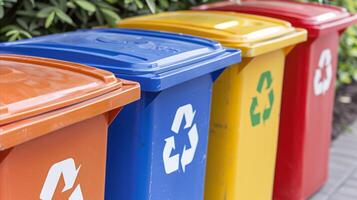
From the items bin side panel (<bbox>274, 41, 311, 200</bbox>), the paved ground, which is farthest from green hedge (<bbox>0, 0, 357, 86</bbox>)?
the paved ground

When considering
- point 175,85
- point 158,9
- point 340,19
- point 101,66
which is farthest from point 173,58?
point 340,19

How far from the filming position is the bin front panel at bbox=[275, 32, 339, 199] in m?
4.24

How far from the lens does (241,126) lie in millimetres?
3525

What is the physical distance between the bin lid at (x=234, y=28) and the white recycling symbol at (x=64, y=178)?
133 cm

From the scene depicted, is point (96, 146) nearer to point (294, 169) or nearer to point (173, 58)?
point (173, 58)

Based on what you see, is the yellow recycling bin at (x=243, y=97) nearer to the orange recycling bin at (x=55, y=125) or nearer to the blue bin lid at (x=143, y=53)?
the blue bin lid at (x=143, y=53)

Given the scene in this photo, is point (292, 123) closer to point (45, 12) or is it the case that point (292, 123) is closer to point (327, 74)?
point (327, 74)

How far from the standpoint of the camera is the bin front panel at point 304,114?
13.9 feet

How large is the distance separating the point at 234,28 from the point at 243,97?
0.42m

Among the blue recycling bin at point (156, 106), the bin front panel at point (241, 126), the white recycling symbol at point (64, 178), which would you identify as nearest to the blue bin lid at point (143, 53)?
the blue recycling bin at point (156, 106)

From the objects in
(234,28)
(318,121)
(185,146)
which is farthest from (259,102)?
(318,121)

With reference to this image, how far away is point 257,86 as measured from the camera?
3.66 meters

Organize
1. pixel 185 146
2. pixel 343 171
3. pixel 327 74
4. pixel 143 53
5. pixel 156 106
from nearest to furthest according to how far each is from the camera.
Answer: pixel 156 106, pixel 143 53, pixel 185 146, pixel 327 74, pixel 343 171

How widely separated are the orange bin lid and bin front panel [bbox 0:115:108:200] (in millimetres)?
103
